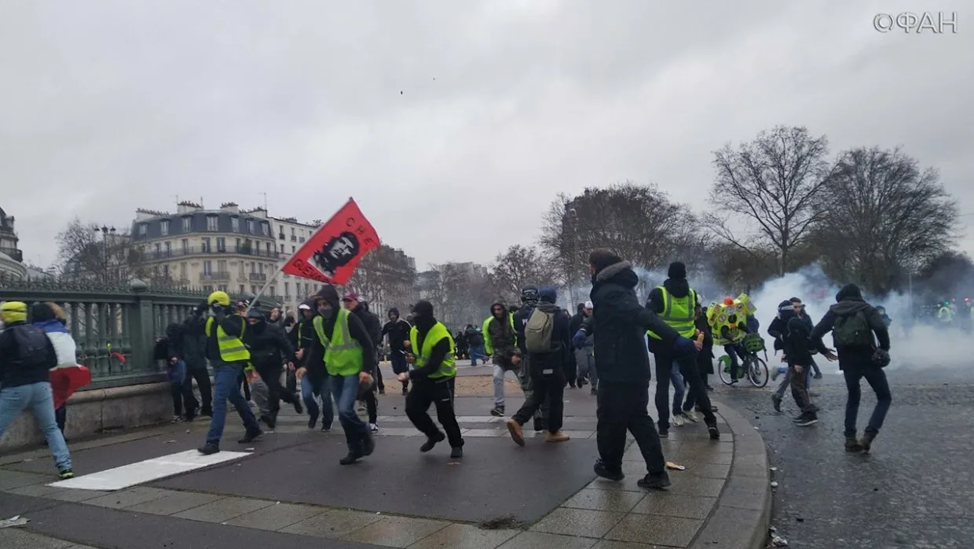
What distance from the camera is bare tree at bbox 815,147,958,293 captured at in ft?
161

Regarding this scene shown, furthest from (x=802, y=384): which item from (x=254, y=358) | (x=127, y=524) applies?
(x=127, y=524)

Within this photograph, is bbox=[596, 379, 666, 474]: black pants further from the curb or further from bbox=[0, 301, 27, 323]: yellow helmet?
bbox=[0, 301, 27, 323]: yellow helmet

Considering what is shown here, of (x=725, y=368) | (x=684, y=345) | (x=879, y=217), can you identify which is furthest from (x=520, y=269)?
(x=684, y=345)

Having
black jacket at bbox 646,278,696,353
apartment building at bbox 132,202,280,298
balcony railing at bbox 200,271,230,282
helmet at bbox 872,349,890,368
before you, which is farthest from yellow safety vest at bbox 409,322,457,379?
balcony railing at bbox 200,271,230,282

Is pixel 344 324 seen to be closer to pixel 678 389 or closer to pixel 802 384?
pixel 678 389

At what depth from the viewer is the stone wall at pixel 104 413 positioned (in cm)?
855

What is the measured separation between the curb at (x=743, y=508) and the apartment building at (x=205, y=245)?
8238 centimetres

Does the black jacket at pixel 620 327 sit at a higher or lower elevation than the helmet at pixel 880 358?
higher

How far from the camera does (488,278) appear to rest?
61.1 meters

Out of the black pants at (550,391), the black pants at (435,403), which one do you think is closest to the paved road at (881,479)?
the black pants at (550,391)

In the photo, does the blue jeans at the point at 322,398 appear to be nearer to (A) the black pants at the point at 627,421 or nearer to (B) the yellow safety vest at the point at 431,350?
(B) the yellow safety vest at the point at 431,350

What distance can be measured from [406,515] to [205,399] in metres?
7.26

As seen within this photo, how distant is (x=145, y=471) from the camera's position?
7051 millimetres

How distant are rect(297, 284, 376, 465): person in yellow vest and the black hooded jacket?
4.88 metres
